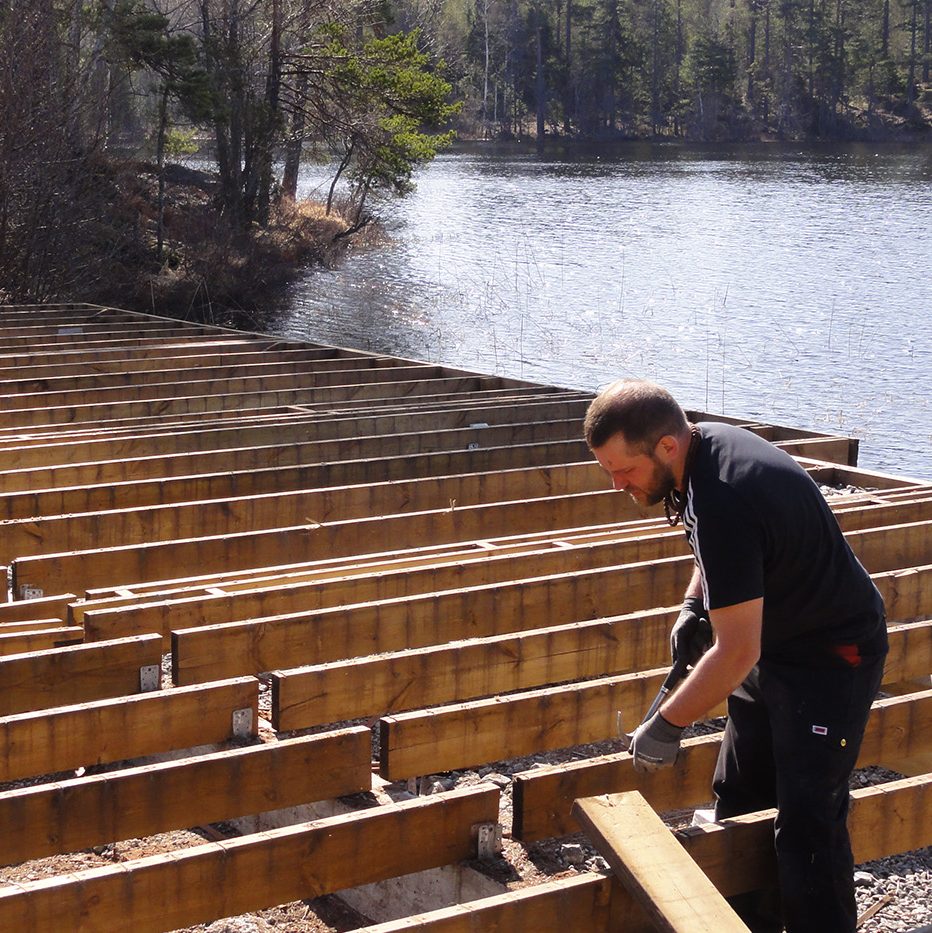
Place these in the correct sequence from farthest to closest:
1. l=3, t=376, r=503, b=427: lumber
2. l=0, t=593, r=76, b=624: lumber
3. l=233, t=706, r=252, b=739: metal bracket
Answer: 1. l=3, t=376, r=503, b=427: lumber
2. l=0, t=593, r=76, b=624: lumber
3. l=233, t=706, r=252, b=739: metal bracket

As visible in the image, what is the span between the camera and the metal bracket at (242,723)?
441cm

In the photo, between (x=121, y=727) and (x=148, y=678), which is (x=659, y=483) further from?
(x=148, y=678)

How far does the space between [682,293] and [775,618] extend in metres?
21.9

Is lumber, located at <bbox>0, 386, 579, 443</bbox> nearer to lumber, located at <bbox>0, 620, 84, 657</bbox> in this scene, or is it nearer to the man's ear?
lumber, located at <bbox>0, 620, 84, 657</bbox>

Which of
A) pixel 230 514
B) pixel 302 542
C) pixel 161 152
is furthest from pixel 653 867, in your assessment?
pixel 161 152

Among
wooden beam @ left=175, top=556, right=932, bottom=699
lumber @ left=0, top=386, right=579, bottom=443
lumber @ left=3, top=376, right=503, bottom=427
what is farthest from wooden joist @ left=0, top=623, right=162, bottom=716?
lumber @ left=3, top=376, right=503, bottom=427

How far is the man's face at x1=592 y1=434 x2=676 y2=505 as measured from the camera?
10.2 ft

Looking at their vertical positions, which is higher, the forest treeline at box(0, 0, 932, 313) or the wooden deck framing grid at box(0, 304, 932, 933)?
the forest treeline at box(0, 0, 932, 313)

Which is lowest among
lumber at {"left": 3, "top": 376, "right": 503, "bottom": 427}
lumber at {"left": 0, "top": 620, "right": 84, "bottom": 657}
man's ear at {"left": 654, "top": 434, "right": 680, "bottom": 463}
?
lumber at {"left": 0, "top": 620, "right": 84, "bottom": 657}

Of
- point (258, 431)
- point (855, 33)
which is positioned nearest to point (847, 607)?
point (258, 431)

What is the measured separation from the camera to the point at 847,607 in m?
3.25

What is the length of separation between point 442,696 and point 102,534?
2197 millimetres

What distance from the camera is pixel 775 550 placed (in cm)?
311

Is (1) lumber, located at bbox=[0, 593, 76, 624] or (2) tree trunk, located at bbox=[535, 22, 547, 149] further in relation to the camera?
(2) tree trunk, located at bbox=[535, 22, 547, 149]
